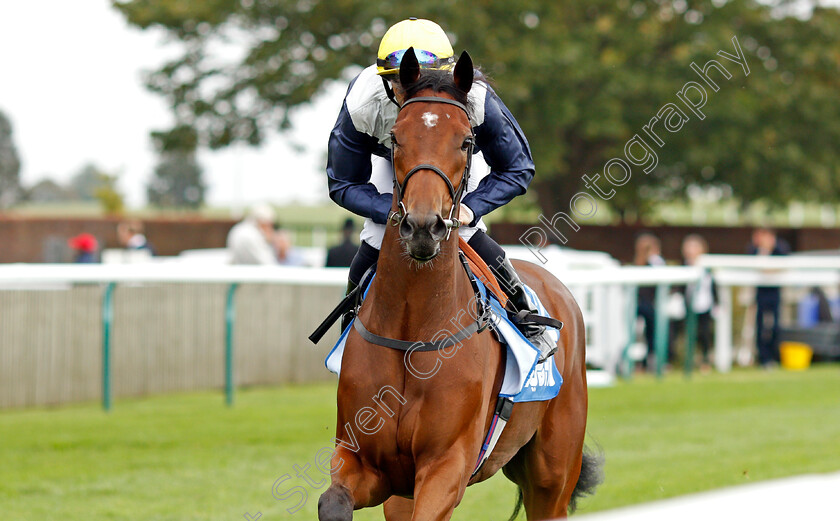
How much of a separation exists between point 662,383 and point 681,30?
1276 centimetres

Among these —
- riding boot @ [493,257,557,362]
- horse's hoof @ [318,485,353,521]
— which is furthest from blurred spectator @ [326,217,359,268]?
horse's hoof @ [318,485,353,521]

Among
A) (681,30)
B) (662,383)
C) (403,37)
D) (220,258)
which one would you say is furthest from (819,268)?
(403,37)

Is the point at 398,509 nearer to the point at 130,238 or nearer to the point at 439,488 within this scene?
the point at 439,488

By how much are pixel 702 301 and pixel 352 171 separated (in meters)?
9.66

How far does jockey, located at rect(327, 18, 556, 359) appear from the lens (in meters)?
3.64

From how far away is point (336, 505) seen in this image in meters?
3.23

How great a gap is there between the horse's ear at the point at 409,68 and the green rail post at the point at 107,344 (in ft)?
18.5

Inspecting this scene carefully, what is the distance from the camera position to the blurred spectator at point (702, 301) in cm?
1222

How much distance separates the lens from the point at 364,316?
12.0 ft

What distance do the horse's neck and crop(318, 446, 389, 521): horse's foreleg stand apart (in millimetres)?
453

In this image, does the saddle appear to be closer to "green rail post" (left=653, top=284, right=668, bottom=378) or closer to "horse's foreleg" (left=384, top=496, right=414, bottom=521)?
"horse's foreleg" (left=384, top=496, right=414, bottom=521)

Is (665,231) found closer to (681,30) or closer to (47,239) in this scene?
(681,30)

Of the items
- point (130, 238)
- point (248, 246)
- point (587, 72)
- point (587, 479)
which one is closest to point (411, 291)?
point (587, 479)

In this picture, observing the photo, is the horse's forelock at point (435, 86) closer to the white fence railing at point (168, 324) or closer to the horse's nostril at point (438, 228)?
the horse's nostril at point (438, 228)
